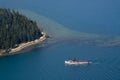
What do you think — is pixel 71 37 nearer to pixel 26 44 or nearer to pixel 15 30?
pixel 26 44

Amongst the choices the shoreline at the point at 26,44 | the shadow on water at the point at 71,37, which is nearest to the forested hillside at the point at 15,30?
the shoreline at the point at 26,44

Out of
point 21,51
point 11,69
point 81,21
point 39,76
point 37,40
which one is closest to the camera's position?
point 39,76

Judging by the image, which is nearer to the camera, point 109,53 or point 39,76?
point 39,76

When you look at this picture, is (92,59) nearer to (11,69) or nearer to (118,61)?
(118,61)

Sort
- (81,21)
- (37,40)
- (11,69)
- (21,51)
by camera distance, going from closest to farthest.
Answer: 1. (11,69)
2. (21,51)
3. (37,40)
4. (81,21)

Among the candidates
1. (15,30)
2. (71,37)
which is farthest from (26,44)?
(71,37)

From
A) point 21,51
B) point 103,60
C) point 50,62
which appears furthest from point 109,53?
point 21,51

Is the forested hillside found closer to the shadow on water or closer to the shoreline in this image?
the shoreline

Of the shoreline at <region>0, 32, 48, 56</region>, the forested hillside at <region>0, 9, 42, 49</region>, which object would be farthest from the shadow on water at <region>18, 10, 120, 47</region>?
the forested hillside at <region>0, 9, 42, 49</region>
